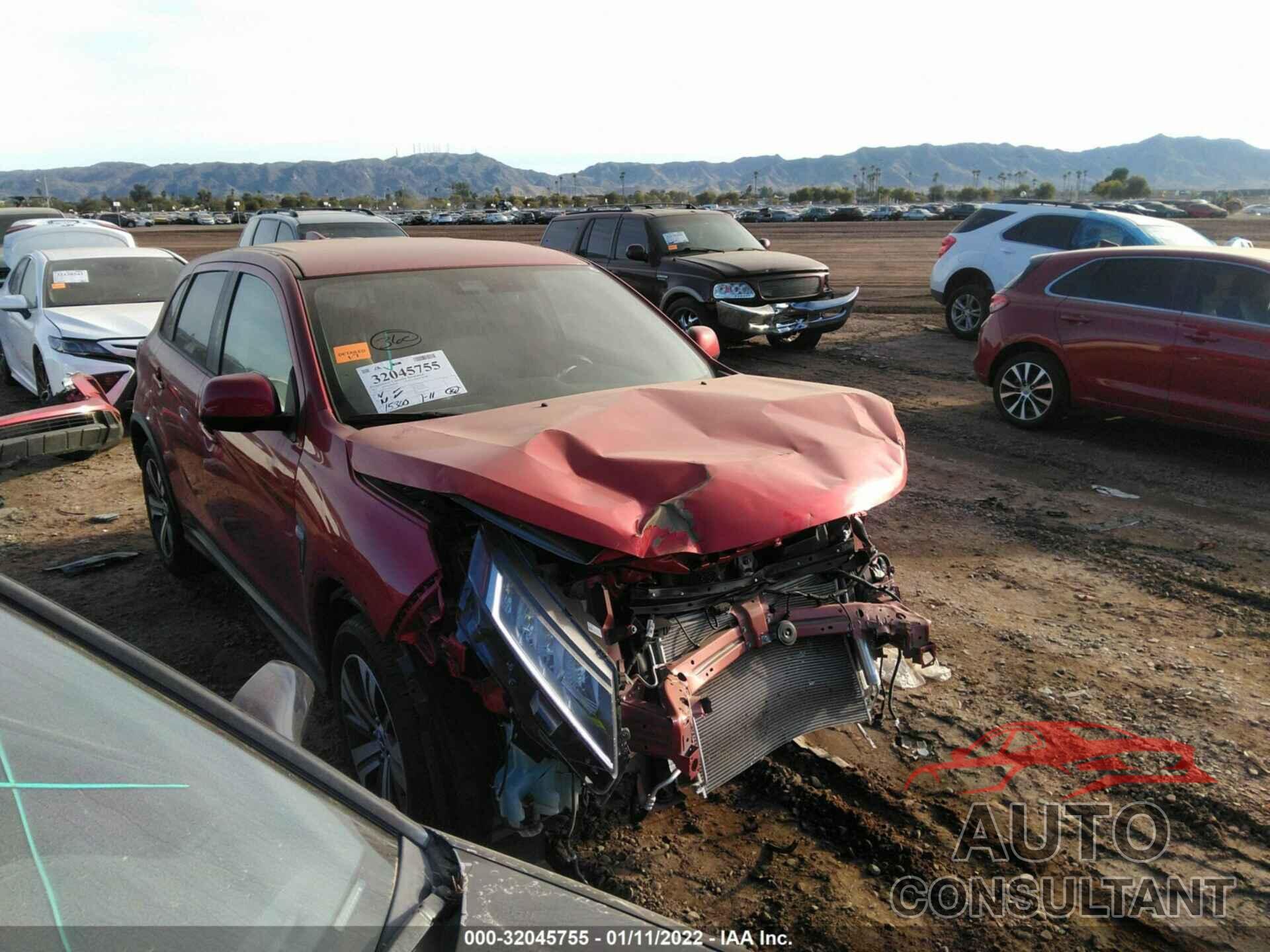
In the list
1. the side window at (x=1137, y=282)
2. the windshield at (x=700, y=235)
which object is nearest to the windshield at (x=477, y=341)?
the side window at (x=1137, y=282)

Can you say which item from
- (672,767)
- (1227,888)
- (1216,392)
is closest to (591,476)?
(672,767)

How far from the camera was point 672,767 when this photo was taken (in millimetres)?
2588

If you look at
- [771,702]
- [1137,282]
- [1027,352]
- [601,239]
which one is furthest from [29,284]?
[1137,282]

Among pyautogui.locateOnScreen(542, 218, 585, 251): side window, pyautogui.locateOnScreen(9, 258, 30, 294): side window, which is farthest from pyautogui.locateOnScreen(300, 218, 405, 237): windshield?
pyautogui.locateOnScreen(9, 258, 30, 294): side window

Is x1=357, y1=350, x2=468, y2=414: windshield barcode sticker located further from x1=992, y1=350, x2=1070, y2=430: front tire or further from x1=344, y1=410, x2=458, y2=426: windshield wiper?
x1=992, y1=350, x2=1070, y2=430: front tire

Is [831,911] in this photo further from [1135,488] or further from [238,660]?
[1135,488]

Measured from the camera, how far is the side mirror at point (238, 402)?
3176 millimetres

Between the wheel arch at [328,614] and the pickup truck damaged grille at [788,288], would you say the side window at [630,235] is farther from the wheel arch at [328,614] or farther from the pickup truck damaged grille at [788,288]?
the wheel arch at [328,614]

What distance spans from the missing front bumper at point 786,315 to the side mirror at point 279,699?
9293mm

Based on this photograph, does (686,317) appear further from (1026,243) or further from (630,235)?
(1026,243)

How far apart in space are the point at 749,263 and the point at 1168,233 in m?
5.16

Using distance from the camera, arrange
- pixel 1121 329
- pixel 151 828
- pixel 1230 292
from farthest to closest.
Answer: pixel 1121 329 → pixel 1230 292 → pixel 151 828

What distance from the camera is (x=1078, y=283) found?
811cm

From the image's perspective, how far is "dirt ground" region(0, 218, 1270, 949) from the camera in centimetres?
278
